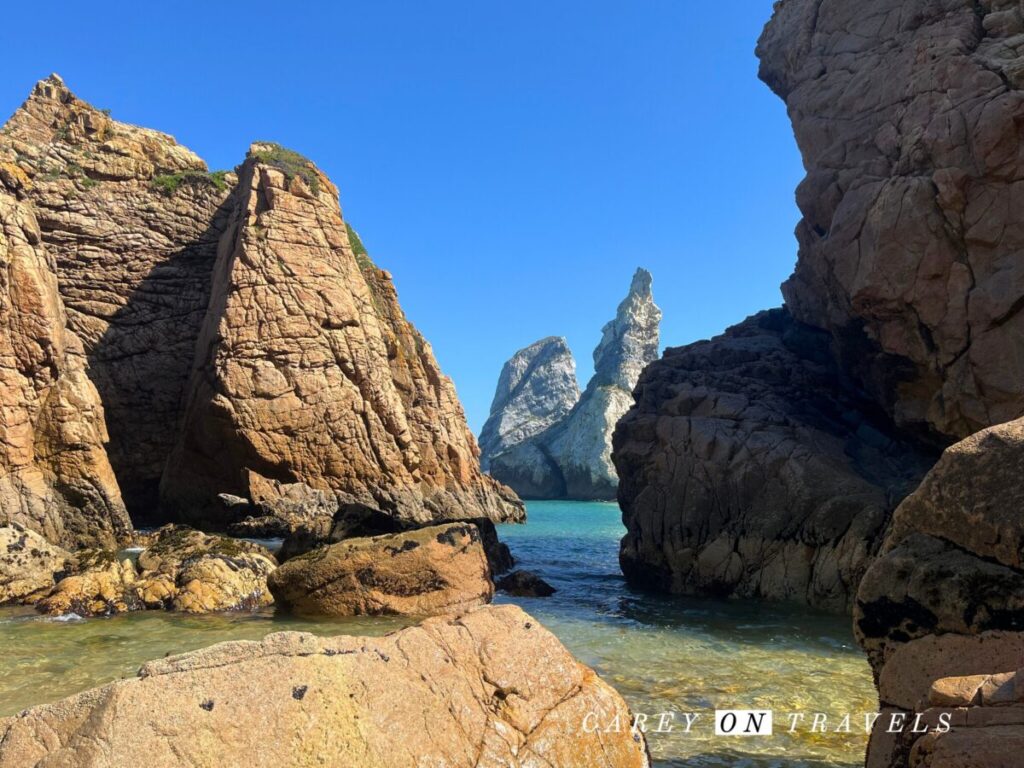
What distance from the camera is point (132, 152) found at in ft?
126

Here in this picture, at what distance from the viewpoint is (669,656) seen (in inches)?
446

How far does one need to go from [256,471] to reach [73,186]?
18411mm

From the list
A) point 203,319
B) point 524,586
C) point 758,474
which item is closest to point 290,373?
point 203,319

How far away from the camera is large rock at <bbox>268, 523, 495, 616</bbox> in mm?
14422

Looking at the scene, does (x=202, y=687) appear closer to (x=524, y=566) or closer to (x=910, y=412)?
(x=910, y=412)

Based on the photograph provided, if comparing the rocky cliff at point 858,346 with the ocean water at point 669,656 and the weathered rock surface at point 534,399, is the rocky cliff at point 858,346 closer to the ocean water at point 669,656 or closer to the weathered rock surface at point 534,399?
the ocean water at point 669,656

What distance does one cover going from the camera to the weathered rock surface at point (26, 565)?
51.4 feet

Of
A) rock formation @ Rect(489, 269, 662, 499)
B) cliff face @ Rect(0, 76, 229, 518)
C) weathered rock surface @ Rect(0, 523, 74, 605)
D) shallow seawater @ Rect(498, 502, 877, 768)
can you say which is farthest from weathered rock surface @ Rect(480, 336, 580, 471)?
shallow seawater @ Rect(498, 502, 877, 768)

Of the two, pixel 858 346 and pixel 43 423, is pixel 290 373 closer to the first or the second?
pixel 43 423

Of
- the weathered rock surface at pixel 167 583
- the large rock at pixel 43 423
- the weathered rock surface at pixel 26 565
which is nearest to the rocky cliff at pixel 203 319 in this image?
the large rock at pixel 43 423

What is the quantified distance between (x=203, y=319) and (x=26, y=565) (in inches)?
861

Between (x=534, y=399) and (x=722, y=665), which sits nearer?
(x=722, y=665)

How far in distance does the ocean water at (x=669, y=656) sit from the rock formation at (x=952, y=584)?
1889mm

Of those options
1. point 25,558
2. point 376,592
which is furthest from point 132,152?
point 376,592
